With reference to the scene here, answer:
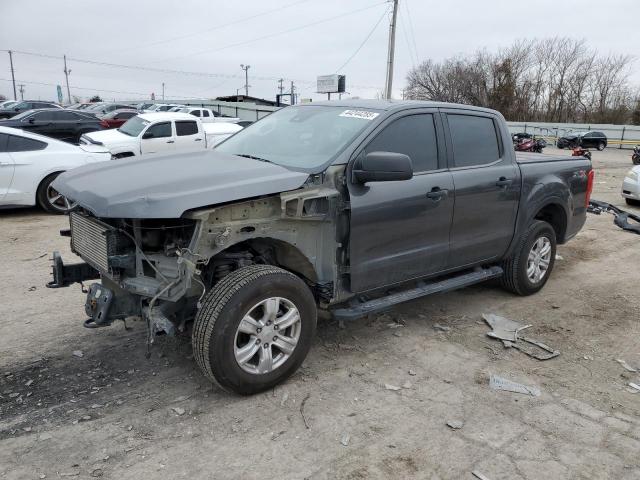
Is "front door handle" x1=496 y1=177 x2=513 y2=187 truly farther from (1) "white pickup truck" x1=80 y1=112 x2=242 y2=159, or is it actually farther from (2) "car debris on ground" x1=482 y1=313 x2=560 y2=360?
(1) "white pickup truck" x1=80 y1=112 x2=242 y2=159

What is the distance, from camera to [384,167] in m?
3.58

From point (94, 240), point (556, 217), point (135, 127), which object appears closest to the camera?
point (94, 240)

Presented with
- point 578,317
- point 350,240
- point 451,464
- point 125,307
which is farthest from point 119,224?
point 578,317

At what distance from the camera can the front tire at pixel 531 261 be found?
5.41 meters

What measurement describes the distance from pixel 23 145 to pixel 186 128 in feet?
18.5

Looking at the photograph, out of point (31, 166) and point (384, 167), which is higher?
point (384, 167)

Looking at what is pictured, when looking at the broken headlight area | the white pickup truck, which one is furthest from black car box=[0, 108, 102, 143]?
the broken headlight area

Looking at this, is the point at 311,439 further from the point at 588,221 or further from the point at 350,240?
the point at 588,221

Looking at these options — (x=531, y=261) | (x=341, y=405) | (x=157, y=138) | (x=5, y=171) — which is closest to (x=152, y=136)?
(x=157, y=138)

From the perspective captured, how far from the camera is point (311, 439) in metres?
3.06

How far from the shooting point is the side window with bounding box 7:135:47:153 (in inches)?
348

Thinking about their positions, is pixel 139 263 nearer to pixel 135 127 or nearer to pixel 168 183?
pixel 168 183

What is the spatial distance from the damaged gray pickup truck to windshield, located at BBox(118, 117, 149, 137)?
376 inches

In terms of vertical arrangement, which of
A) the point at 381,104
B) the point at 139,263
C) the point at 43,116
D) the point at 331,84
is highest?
the point at 331,84
